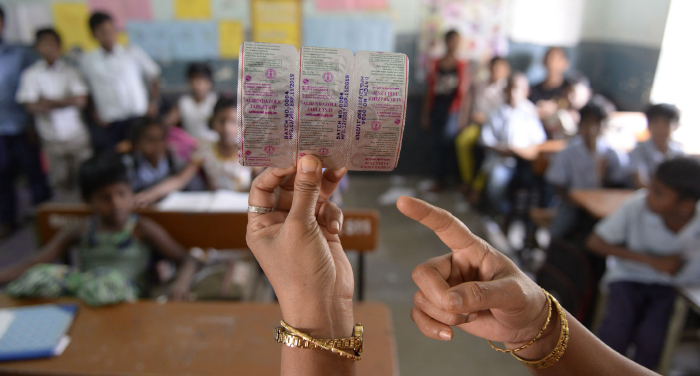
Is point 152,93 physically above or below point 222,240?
above

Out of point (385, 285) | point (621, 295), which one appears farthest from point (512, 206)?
point (621, 295)

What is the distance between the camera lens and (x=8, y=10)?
439 centimetres

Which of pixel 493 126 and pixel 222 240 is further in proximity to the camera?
pixel 493 126

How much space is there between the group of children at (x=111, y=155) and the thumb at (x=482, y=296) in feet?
3.79

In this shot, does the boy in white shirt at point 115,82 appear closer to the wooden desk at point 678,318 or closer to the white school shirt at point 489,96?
the white school shirt at point 489,96

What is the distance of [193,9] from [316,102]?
4460 mm

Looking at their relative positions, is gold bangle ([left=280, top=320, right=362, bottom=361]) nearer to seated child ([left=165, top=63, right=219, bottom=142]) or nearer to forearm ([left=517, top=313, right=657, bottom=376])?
forearm ([left=517, top=313, right=657, bottom=376])

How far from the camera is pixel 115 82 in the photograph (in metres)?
3.93

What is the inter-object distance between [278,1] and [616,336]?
4259 mm

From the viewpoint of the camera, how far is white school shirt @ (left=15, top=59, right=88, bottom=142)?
12.2ft

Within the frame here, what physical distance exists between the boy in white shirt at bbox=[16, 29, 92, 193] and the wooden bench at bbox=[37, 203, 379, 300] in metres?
1.81

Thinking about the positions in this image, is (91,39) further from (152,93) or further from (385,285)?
(385,285)

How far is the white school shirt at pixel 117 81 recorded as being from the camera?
12.8ft

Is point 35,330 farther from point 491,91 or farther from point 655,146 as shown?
point 491,91
